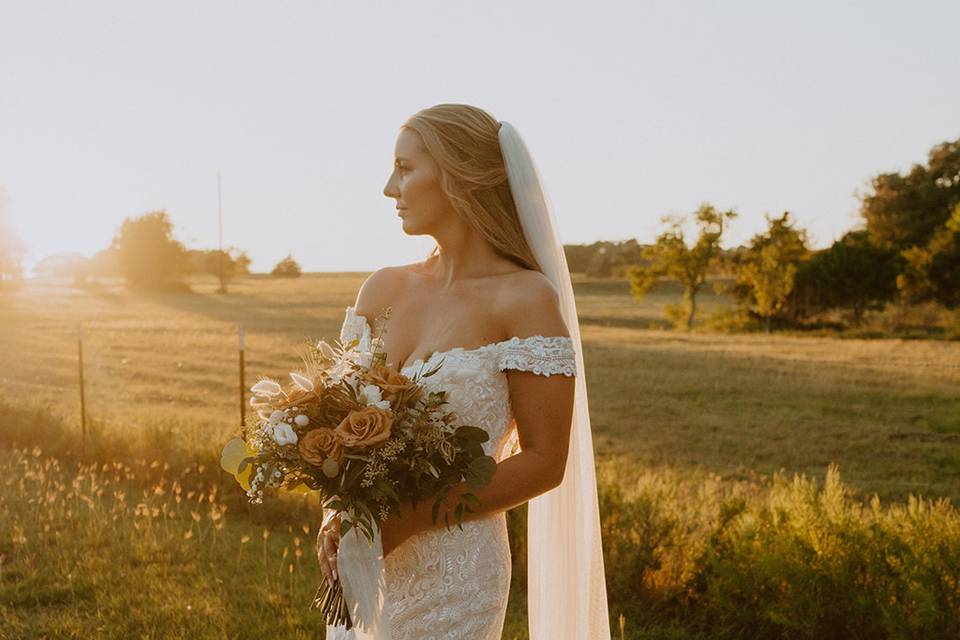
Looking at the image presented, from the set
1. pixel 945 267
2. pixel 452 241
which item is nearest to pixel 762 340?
pixel 945 267

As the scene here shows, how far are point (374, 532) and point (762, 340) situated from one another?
35841 millimetres

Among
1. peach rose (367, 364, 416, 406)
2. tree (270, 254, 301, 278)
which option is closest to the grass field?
peach rose (367, 364, 416, 406)

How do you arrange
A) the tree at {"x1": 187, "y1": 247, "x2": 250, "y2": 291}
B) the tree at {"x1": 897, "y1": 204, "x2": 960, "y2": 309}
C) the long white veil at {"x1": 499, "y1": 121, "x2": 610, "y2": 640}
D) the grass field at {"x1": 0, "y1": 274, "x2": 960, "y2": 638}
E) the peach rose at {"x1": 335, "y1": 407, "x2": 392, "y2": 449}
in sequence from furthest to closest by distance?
the tree at {"x1": 187, "y1": 247, "x2": 250, "y2": 291} < the tree at {"x1": 897, "y1": 204, "x2": 960, "y2": 309} < the grass field at {"x1": 0, "y1": 274, "x2": 960, "y2": 638} < the long white veil at {"x1": 499, "y1": 121, "x2": 610, "y2": 640} < the peach rose at {"x1": 335, "y1": 407, "x2": 392, "y2": 449}

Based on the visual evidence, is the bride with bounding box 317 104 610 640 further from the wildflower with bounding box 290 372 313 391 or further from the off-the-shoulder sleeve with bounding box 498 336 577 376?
the wildflower with bounding box 290 372 313 391

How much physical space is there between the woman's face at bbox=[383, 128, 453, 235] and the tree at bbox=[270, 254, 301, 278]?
107 meters

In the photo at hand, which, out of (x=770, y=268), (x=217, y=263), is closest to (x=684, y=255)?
(x=770, y=268)

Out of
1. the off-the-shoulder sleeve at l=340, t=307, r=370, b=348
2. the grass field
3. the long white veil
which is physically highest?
the off-the-shoulder sleeve at l=340, t=307, r=370, b=348

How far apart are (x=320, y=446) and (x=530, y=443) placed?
64 centimetres

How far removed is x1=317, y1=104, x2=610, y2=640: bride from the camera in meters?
2.61

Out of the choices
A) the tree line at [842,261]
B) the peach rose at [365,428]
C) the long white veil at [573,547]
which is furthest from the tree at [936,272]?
the peach rose at [365,428]

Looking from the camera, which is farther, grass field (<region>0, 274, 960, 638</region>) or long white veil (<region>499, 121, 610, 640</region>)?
grass field (<region>0, 274, 960, 638</region>)

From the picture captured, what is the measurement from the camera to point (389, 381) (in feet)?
7.86

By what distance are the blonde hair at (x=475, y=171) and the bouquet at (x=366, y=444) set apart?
23.6 inches

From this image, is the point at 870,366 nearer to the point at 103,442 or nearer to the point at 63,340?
the point at 103,442
